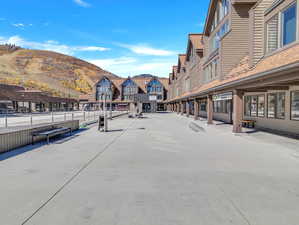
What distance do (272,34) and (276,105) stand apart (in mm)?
4878

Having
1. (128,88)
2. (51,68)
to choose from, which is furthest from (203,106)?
(51,68)

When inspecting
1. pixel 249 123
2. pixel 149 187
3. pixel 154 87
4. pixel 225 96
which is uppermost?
pixel 154 87

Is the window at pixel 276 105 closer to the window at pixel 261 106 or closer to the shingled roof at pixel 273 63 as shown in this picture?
the window at pixel 261 106

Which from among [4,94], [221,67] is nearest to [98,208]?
[221,67]

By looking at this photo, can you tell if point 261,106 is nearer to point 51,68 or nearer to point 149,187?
point 149,187

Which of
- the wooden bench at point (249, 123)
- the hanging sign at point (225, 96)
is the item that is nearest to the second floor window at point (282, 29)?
the hanging sign at point (225, 96)

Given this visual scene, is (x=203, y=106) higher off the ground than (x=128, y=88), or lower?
lower

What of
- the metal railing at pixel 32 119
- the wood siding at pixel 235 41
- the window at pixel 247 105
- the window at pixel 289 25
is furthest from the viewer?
the window at pixel 247 105

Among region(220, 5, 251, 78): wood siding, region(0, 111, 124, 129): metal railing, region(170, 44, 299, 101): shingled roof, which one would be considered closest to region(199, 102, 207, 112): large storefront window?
region(220, 5, 251, 78): wood siding

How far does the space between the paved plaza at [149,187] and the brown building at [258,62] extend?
12.4 ft

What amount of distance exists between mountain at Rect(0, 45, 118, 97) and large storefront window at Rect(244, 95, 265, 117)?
124528 mm

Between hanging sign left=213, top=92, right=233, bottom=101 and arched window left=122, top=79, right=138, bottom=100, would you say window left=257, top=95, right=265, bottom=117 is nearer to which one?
hanging sign left=213, top=92, right=233, bottom=101

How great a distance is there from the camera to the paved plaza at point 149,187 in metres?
3.44

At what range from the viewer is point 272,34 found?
39.7 feet
